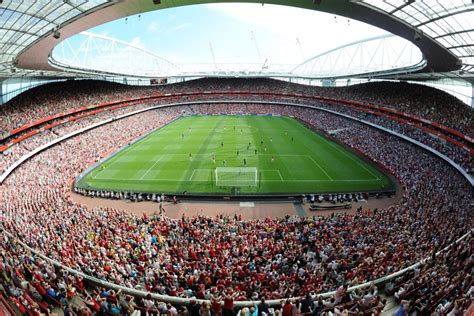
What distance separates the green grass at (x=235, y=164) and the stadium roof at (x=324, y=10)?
42.3 ft

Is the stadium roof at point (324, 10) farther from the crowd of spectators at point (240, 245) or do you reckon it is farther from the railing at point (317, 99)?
the crowd of spectators at point (240, 245)

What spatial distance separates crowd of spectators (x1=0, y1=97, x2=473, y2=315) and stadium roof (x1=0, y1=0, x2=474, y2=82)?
10.9m

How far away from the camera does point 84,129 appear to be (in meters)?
44.8

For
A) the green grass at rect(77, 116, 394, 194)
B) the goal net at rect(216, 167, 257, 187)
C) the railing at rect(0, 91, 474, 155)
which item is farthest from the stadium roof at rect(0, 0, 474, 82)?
the goal net at rect(216, 167, 257, 187)

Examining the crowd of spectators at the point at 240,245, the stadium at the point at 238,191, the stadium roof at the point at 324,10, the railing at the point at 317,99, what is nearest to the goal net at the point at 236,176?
the stadium at the point at 238,191

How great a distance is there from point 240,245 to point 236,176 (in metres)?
16.1

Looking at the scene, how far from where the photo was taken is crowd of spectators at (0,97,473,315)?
37.4 ft

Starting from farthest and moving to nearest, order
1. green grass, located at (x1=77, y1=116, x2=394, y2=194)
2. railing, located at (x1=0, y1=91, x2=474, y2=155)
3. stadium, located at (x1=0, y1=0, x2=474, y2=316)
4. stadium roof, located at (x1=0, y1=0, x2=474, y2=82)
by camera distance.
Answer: railing, located at (x1=0, y1=91, x2=474, y2=155)
green grass, located at (x1=77, y1=116, x2=394, y2=194)
stadium roof, located at (x1=0, y1=0, x2=474, y2=82)
stadium, located at (x1=0, y1=0, x2=474, y2=316)

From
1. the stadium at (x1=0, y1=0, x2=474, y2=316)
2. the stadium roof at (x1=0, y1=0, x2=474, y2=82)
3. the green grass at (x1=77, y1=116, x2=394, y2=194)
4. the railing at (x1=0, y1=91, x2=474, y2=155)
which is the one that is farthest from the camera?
the railing at (x1=0, y1=91, x2=474, y2=155)

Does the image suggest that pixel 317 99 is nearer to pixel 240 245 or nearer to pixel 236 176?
pixel 236 176

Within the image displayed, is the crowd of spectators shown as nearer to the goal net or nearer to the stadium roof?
the goal net

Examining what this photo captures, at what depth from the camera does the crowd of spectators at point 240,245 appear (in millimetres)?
11391

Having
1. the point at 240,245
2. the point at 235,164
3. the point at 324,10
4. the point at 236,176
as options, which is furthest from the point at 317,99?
the point at 240,245

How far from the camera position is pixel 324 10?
21.6m
